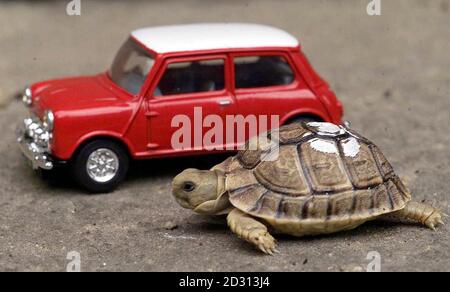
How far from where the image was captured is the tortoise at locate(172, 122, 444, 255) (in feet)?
18.6

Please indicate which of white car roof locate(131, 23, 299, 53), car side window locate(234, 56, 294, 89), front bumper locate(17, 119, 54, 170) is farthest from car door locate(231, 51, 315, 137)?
front bumper locate(17, 119, 54, 170)

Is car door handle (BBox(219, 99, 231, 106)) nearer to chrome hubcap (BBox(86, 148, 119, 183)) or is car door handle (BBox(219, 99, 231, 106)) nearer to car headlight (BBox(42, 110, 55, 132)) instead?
chrome hubcap (BBox(86, 148, 119, 183))

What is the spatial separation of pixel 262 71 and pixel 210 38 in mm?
604

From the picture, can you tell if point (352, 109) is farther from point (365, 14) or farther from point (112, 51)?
point (365, 14)

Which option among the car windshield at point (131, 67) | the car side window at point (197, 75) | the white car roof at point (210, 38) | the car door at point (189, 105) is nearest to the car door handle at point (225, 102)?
the car door at point (189, 105)

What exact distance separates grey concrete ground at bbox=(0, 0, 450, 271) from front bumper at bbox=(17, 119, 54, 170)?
Result: 32 centimetres

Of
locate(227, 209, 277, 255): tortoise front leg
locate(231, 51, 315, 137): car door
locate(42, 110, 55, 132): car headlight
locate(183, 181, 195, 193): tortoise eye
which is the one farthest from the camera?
locate(231, 51, 315, 137): car door

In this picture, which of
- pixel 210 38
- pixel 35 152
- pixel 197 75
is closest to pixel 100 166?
pixel 35 152

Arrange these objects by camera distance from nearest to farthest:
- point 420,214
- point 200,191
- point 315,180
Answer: point 315,180, point 200,191, point 420,214

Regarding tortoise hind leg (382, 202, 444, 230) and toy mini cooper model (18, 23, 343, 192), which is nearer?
tortoise hind leg (382, 202, 444, 230)

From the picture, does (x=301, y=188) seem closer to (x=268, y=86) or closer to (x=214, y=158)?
(x=268, y=86)

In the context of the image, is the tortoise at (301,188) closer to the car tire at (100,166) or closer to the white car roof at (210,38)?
the car tire at (100,166)

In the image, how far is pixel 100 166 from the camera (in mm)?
7031

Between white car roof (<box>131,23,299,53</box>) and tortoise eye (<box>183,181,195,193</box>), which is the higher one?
white car roof (<box>131,23,299,53</box>)
